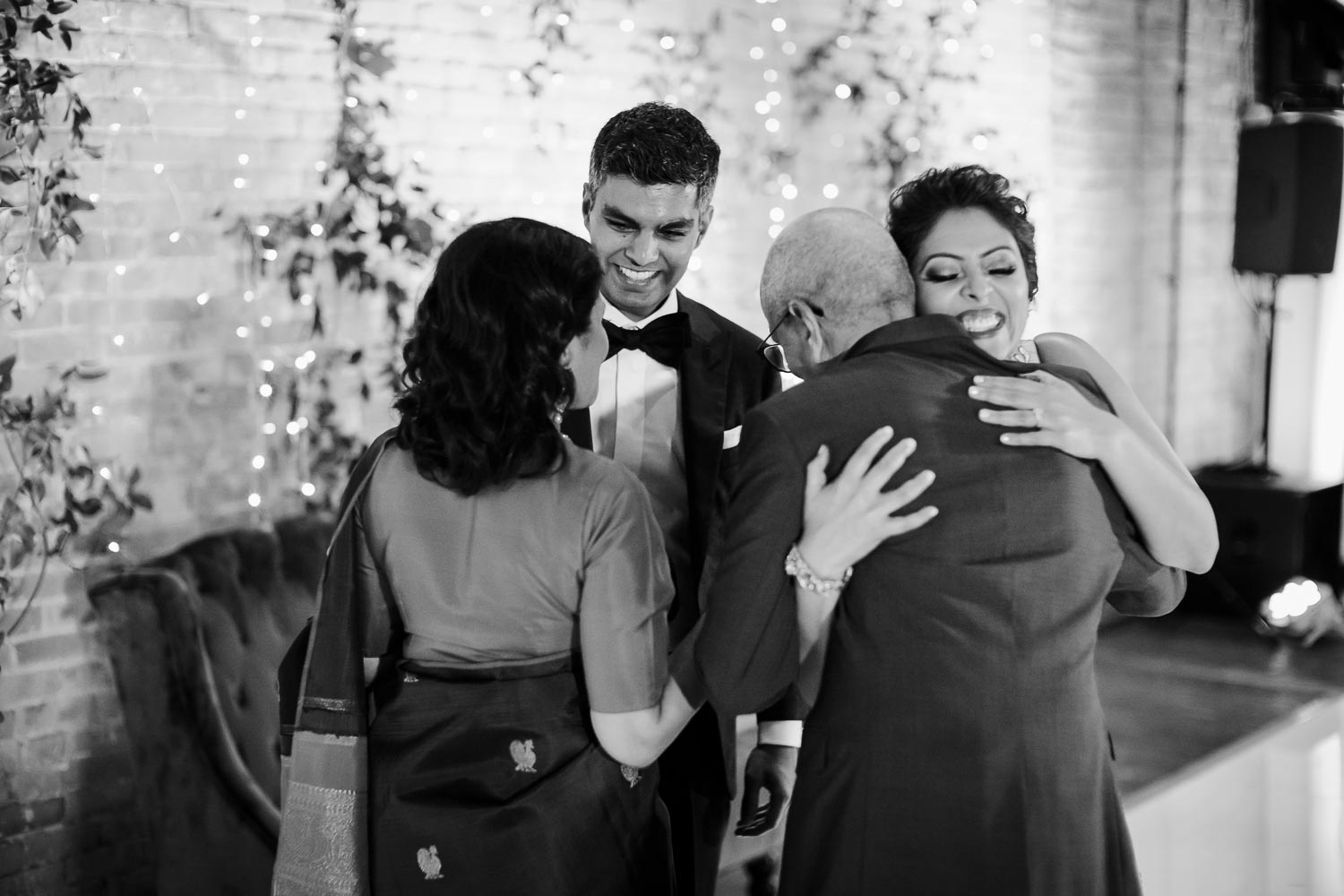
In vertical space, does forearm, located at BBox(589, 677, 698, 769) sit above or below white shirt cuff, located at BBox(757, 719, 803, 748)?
above

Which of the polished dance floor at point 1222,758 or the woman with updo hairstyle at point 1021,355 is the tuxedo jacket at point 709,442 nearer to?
the woman with updo hairstyle at point 1021,355

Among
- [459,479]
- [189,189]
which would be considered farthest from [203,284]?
[459,479]

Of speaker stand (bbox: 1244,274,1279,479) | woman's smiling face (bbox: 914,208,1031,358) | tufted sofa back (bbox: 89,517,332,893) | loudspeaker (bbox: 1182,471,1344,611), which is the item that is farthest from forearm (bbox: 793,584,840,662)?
speaker stand (bbox: 1244,274,1279,479)

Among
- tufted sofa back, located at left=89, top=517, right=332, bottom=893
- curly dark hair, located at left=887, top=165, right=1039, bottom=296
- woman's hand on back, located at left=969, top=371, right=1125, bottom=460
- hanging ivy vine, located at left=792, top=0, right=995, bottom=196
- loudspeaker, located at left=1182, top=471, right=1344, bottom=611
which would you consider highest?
hanging ivy vine, located at left=792, top=0, right=995, bottom=196

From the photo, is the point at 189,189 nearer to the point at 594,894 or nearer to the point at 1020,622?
the point at 594,894

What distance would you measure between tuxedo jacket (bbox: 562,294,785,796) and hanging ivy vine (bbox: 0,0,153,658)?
1.57 meters

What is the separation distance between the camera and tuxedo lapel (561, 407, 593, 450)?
226cm

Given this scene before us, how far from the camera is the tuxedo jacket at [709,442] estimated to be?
2.17 metres

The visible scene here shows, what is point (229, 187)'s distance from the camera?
3.46 m

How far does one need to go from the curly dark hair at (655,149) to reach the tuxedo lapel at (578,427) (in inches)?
15.5

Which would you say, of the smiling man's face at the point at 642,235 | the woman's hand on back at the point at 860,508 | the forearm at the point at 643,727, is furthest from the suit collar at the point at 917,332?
the smiling man's face at the point at 642,235

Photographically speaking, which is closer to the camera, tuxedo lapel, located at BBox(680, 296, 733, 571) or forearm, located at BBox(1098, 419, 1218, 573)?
forearm, located at BBox(1098, 419, 1218, 573)

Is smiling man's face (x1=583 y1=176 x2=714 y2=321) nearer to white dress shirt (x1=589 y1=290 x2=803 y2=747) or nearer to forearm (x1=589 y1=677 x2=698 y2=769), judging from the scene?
white dress shirt (x1=589 y1=290 x2=803 y2=747)

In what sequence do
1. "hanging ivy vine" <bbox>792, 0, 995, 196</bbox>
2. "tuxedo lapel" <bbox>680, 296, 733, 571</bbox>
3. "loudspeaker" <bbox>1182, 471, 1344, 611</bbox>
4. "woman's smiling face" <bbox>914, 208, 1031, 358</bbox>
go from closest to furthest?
"woman's smiling face" <bbox>914, 208, 1031, 358</bbox> < "tuxedo lapel" <bbox>680, 296, 733, 571</bbox> < "hanging ivy vine" <bbox>792, 0, 995, 196</bbox> < "loudspeaker" <bbox>1182, 471, 1344, 611</bbox>
